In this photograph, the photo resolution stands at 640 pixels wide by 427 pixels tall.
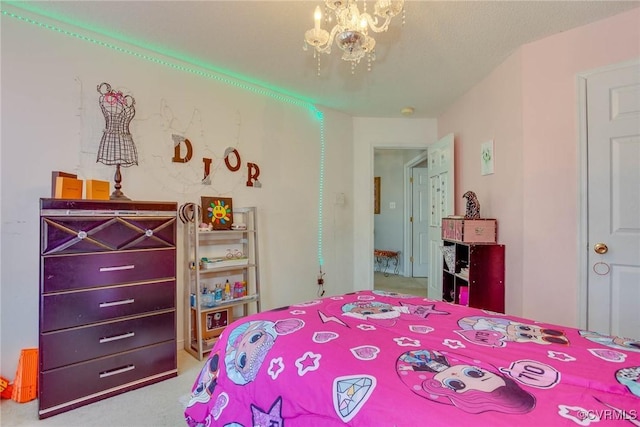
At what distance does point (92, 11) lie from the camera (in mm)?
2102

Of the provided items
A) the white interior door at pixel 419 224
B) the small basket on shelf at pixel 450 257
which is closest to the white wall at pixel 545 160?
the small basket on shelf at pixel 450 257

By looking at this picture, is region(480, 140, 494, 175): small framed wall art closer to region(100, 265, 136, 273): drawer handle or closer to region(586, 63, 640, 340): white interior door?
region(586, 63, 640, 340): white interior door

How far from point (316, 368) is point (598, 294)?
2172 mm

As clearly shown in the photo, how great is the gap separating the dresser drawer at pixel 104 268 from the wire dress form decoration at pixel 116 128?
655 millimetres

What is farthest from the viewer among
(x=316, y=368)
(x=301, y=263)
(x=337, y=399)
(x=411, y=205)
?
(x=411, y=205)

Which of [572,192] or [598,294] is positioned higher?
[572,192]

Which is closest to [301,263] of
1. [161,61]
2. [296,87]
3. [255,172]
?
[255,172]

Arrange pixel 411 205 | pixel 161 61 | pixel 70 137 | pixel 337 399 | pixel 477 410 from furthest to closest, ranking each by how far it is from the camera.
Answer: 1. pixel 411 205
2. pixel 161 61
3. pixel 70 137
4. pixel 337 399
5. pixel 477 410

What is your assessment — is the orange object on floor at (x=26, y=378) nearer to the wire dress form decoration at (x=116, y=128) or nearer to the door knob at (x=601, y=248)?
the wire dress form decoration at (x=116, y=128)

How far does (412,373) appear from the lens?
102 cm

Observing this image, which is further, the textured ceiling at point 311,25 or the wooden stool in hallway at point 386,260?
the wooden stool in hallway at point 386,260

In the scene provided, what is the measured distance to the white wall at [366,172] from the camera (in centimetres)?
425

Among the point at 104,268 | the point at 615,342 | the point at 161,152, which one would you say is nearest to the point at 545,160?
the point at 615,342

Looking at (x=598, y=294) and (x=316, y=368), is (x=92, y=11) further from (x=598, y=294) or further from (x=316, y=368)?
(x=598, y=294)
